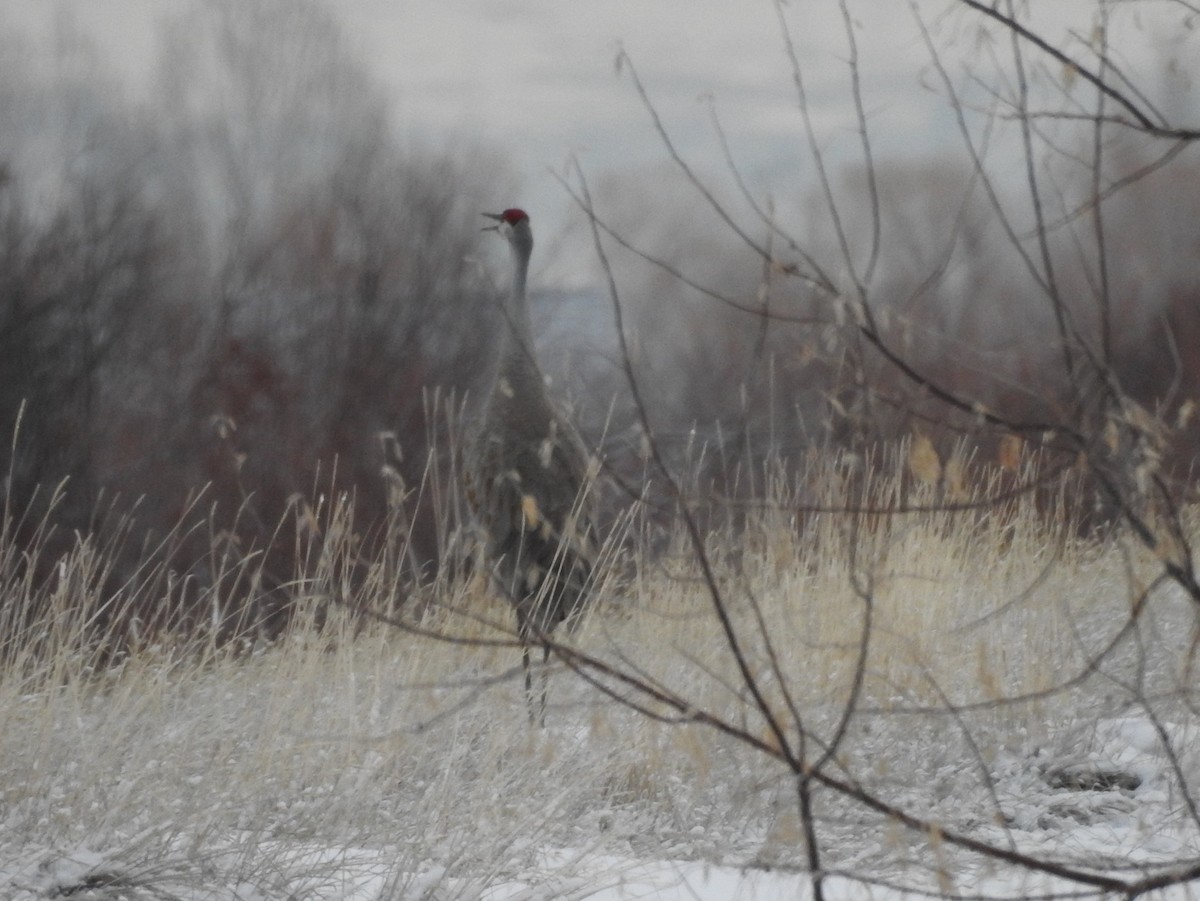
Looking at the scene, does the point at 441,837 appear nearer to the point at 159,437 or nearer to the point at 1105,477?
the point at 1105,477

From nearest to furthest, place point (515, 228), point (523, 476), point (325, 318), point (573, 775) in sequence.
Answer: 1. point (573, 775)
2. point (523, 476)
3. point (515, 228)
4. point (325, 318)

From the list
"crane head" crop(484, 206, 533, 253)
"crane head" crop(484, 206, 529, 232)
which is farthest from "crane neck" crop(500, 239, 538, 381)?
"crane head" crop(484, 206, 529, 232)

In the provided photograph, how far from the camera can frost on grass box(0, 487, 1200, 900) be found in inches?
139

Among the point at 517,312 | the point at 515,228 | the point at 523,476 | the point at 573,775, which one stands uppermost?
the point at 515,228

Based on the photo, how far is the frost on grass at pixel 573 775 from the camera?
139 inches

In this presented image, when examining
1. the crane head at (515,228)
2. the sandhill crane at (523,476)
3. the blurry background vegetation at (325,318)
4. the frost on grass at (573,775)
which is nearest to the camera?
the frost on grass at (573,775)

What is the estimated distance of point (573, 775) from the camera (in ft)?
14.0

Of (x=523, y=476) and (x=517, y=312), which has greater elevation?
(x=517, y=312)

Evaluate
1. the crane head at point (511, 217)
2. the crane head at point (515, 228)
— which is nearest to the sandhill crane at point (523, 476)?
the crane head at point (515, 228)

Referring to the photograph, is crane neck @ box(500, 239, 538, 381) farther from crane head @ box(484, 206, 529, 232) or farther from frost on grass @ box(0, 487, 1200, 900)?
frost on grass @ box(0, 487, 1200, 900)

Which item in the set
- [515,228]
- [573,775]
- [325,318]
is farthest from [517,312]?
[325,318]

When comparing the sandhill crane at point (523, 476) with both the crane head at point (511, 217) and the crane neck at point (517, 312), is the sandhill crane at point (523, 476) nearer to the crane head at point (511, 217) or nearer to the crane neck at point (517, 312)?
the crane neck at point (517, 312)

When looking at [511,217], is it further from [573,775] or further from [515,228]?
[573,775]

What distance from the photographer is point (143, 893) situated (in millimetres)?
3465
